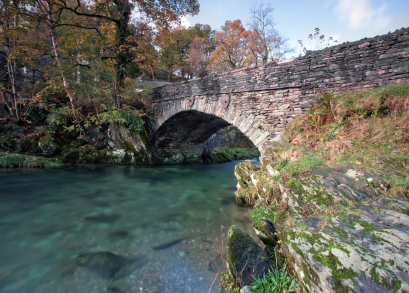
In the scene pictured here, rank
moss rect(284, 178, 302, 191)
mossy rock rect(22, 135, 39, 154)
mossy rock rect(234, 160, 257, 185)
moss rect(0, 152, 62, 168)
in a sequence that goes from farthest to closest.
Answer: mossy rock rect(22, 135, 39, 154)
moss rect(0, 152, 62, 168)
mossy rock rect(234, 160, 257, 185)
moss rect(284, 178, 302, 191)

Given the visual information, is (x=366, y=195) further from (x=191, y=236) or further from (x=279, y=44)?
(x=279, y=44)

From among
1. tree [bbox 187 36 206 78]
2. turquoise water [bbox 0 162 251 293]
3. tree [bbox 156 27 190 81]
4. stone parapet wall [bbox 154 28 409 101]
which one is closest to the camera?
turquoise water [bbox 0 162 251 293]

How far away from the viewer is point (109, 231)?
3.67m

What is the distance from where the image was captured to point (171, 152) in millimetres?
12594

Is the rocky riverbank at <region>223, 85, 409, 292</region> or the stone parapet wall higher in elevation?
the stone parapet wall

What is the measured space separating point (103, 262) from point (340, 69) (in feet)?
21.4

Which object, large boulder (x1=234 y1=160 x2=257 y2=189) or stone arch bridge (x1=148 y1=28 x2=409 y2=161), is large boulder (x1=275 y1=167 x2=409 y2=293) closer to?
large boulder (x1=234 y1=160 x2=257 y2=189)

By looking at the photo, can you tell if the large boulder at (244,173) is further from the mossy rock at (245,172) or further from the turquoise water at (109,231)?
the turquoise water at (109,231)

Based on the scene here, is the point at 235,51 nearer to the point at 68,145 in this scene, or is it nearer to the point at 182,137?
the point at 182,137

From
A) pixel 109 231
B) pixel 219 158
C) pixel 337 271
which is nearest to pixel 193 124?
pixel 219 158

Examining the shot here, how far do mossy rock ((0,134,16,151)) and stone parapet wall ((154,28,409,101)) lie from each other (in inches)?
384

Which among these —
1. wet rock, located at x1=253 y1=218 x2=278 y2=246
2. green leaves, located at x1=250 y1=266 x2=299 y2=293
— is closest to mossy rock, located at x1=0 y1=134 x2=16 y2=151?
wet rock, located at x1=253 y1=218 x2=278 y2=246

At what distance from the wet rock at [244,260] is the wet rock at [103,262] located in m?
1.64

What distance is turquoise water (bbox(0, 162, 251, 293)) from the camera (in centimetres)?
245
